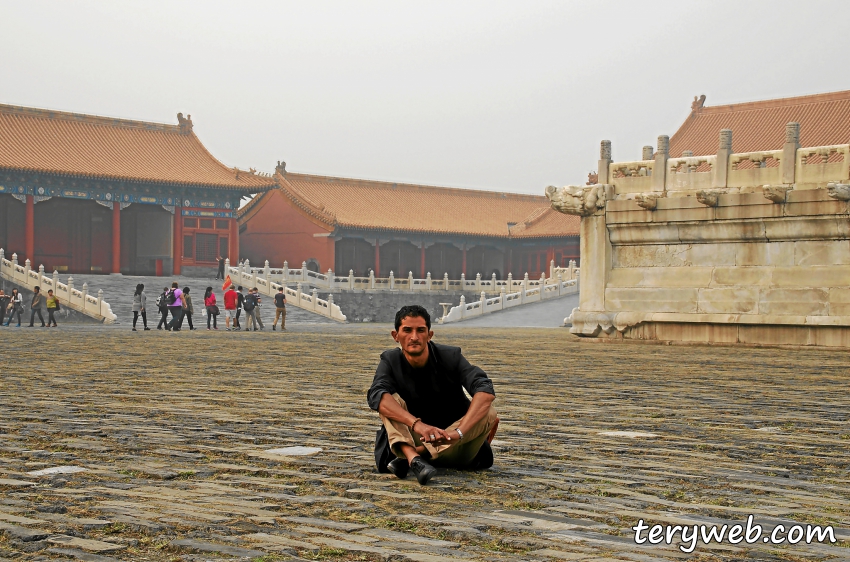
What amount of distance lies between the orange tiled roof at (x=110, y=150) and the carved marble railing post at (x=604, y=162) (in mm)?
25372

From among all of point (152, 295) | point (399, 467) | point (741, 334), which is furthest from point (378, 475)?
point (152, 295)

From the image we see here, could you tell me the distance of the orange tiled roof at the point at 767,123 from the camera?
40.8 metres

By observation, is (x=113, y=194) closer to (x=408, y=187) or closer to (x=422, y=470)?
(x=408, y=187)

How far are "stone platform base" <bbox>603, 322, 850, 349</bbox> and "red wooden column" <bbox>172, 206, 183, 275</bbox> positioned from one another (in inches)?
1074

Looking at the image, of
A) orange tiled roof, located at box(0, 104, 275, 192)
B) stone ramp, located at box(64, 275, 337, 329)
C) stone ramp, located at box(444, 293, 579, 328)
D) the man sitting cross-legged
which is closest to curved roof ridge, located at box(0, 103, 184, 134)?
orange tiled roof, located at box(0, 104, 275, 192)

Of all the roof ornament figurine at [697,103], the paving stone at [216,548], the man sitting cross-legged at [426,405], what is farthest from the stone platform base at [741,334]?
the roof ornament figurine at [697,103]

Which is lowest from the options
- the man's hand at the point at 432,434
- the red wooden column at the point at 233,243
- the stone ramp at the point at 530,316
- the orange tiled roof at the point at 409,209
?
the stone ramp at the point at 530,316

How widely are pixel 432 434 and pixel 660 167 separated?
16034 millimetres

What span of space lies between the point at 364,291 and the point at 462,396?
3862cm

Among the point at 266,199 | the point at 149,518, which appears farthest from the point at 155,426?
the point at 266,199

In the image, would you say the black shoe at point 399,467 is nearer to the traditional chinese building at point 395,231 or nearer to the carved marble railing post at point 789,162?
the carved marble railing post at point 789,162

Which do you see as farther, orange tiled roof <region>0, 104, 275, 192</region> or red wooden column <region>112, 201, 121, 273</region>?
red wooden column <region>112, 201, 121, 273</region>

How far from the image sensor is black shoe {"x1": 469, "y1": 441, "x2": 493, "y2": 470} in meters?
5.89

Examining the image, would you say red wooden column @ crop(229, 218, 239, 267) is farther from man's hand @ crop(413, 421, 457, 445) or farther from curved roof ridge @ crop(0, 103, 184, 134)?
man's hand @ crop(413, 421, 457, 445)
